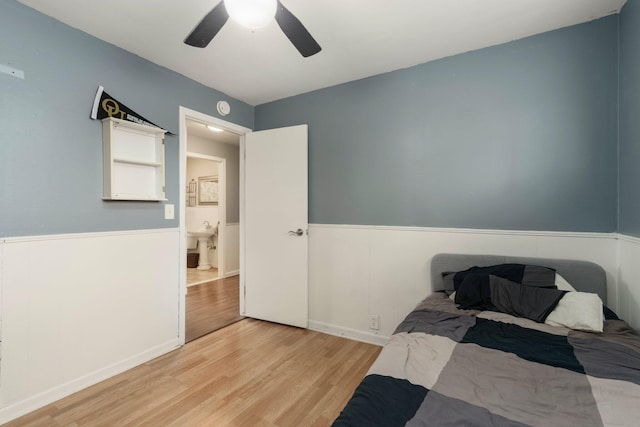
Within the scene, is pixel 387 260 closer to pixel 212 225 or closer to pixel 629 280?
pixel 629 280

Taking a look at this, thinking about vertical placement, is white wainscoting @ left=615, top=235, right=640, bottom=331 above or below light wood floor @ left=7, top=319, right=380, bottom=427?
above

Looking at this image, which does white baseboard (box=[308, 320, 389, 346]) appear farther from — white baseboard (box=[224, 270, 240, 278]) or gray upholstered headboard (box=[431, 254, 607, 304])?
white baseboard (box=[224, 270, 240, 278])

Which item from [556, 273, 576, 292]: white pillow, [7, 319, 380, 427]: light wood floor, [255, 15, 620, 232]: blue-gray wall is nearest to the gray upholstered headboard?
[556, 273, 576, 292]: white pillow

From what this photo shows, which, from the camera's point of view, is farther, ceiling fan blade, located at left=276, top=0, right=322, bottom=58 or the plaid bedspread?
ceiling fan blade, located at left=276, top=0, right=322, bottom=58

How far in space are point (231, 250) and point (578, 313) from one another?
4.84 m

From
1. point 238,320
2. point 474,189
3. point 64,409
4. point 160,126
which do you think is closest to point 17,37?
point 160,126

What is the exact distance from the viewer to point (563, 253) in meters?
2.03

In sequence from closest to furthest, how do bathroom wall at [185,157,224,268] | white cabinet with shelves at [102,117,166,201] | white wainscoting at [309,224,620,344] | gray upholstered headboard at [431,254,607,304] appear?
gray upholstered headboard at [431,254,607,304] → white wainscoting at [309,224,620,344] → white cabinet with shelves at [102,117,166,201] → bathroom wall at [185,157,224,268]

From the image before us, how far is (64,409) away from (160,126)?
2082 millimetres

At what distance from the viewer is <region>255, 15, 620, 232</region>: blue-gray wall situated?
1.96 m

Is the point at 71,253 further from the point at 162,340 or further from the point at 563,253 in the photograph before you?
the point at 563,253

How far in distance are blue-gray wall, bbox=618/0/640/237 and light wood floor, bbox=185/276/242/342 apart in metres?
3.37

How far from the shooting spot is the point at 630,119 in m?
1.73

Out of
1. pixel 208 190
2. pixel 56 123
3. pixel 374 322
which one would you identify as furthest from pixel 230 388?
pixel 208 190
